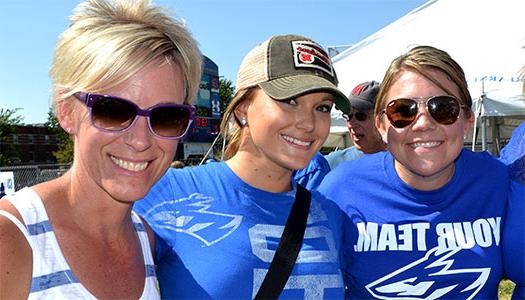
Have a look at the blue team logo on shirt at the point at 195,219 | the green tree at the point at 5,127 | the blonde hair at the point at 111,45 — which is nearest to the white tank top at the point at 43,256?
the blonde hair at the point at 111,45

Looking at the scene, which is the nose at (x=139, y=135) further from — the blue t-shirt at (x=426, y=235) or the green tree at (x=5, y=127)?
the green tree at (x=5, y=127)

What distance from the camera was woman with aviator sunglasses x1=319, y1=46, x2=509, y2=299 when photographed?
2314 mm

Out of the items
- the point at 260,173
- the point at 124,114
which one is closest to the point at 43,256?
the point at 124,114

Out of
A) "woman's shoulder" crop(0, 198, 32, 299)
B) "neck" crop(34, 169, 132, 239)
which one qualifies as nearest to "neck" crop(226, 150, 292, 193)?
"neck" crop(34, 169, 132, 239)

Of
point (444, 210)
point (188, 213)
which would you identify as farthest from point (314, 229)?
point (444, 210)

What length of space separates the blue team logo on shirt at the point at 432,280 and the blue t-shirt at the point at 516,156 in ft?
1.72

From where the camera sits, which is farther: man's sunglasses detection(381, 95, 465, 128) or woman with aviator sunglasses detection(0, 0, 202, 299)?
man's sunglasses detection(381, 95, 465, 128)

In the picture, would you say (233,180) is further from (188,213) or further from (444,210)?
→ (444,210)

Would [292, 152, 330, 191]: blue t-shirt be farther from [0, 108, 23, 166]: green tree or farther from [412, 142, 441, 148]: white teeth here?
[0, 108, 23, 166]: green tree

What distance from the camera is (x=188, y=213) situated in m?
2.03

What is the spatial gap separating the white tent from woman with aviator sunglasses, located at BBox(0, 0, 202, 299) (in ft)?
18.4

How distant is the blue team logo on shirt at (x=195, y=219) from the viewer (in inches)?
78.6

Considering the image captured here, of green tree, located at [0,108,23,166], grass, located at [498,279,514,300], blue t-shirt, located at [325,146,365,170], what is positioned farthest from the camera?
green tree, located at [0,108,23,166]

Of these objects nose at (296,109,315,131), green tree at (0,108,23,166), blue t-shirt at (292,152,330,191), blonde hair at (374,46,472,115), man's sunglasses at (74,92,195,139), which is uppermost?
blonde hair at (374,46,472,115)
